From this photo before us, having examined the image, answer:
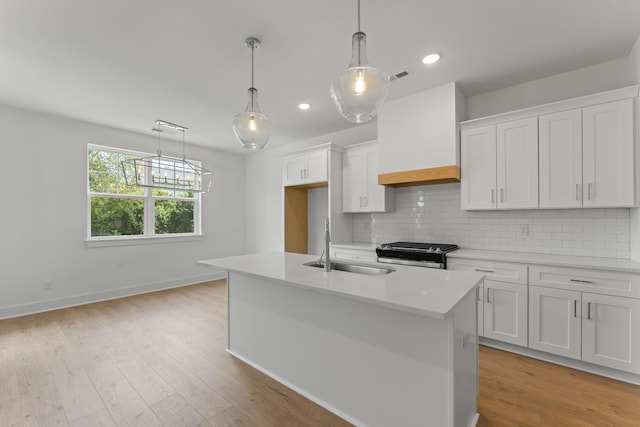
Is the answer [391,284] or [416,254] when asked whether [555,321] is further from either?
[391,284]

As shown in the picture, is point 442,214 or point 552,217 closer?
point 552,217

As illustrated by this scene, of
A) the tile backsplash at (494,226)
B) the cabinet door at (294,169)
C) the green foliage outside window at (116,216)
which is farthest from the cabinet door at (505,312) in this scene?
the green foliage outside window at (116,216)

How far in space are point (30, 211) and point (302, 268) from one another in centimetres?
410

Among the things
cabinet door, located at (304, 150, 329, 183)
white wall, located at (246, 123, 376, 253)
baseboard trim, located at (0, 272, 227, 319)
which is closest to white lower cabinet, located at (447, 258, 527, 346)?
cabinet door, located at (304, 150, 329, 183)

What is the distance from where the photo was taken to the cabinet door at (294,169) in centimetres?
453

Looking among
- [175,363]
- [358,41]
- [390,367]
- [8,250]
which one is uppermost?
[358,41]

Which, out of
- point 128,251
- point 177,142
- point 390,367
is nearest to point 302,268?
point 390,367

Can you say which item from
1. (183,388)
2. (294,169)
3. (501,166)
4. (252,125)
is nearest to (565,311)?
(501,166)

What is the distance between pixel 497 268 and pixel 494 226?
2.23 feet

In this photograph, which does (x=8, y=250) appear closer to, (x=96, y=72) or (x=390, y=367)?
(x=96, y=72)

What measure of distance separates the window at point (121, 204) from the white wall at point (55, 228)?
15 centimetres

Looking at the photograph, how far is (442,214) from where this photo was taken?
11.9 feet

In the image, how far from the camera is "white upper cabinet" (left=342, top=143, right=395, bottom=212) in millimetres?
3895

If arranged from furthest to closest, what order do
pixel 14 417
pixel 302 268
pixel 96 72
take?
pixel 96 72
pixel 302 268
pixel 14 417
